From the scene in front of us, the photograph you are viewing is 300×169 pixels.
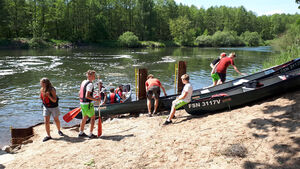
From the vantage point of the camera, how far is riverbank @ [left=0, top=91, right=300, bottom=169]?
423cm

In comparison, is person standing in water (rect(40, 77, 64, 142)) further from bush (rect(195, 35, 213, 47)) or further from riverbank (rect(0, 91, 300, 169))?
bush (rect(195, 35, 213, 47))

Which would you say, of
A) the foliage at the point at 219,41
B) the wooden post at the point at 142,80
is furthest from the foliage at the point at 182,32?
the wooden post at the point at 142,80

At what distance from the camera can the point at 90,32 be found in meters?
66.3

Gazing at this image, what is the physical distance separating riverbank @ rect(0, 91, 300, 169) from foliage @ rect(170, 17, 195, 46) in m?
68.8

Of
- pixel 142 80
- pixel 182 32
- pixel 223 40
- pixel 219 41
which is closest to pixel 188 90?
pixel 142 80

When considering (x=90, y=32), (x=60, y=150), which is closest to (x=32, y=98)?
(x=60, y=150)

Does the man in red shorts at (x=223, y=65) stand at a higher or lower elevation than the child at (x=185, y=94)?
higher

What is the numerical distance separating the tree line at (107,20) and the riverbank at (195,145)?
54.6m

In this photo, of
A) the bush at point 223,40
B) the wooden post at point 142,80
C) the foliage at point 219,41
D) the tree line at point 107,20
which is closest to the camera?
the wooden post at point 142,80

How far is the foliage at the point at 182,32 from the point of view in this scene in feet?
242

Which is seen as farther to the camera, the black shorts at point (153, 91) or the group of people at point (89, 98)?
the black shorts at point (153, 91)

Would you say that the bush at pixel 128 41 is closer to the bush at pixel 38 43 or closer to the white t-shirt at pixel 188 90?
the bush at pixel 38 43

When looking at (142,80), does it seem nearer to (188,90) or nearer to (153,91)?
(153,91)

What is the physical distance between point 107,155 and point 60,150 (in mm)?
1422
